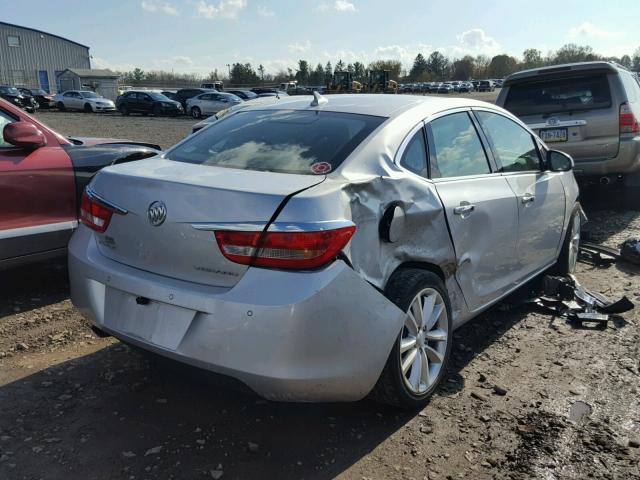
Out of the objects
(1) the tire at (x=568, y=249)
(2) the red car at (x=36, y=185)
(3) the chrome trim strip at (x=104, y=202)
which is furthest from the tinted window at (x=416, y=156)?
(2) the red car at (x=36, y=185)

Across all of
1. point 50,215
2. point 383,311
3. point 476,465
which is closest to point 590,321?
point 476,465

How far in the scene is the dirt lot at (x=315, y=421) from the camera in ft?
8.77

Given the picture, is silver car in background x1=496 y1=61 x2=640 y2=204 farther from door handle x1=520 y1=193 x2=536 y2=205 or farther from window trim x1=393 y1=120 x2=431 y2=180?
window trim x1=393 y1=120 x2=431 y2=180

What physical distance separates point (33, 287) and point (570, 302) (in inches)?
178

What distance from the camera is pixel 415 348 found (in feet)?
9.98

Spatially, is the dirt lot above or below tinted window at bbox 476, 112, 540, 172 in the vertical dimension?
below

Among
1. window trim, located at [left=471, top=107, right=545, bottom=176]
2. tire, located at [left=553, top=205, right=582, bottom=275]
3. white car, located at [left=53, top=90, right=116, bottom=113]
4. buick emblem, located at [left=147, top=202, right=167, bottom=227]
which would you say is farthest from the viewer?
white car, located at [left=53, top=90, right=116, bottom=113]

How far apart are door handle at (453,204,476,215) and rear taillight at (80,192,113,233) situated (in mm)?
1867

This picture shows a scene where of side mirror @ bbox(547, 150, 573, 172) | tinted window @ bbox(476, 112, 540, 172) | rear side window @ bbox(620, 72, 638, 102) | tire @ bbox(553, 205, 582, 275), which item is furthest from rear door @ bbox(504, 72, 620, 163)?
tinted window @ bbox(476, 112, 540, 172)

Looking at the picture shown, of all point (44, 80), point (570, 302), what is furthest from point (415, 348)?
point (44, 80)

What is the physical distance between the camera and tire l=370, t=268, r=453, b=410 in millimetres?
2818

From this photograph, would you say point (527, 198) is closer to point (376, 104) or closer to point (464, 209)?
point (464, 209)

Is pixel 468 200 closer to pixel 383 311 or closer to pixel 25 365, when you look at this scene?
pixel 383 311

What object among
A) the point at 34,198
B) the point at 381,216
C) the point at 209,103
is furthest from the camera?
the point at 209,103
